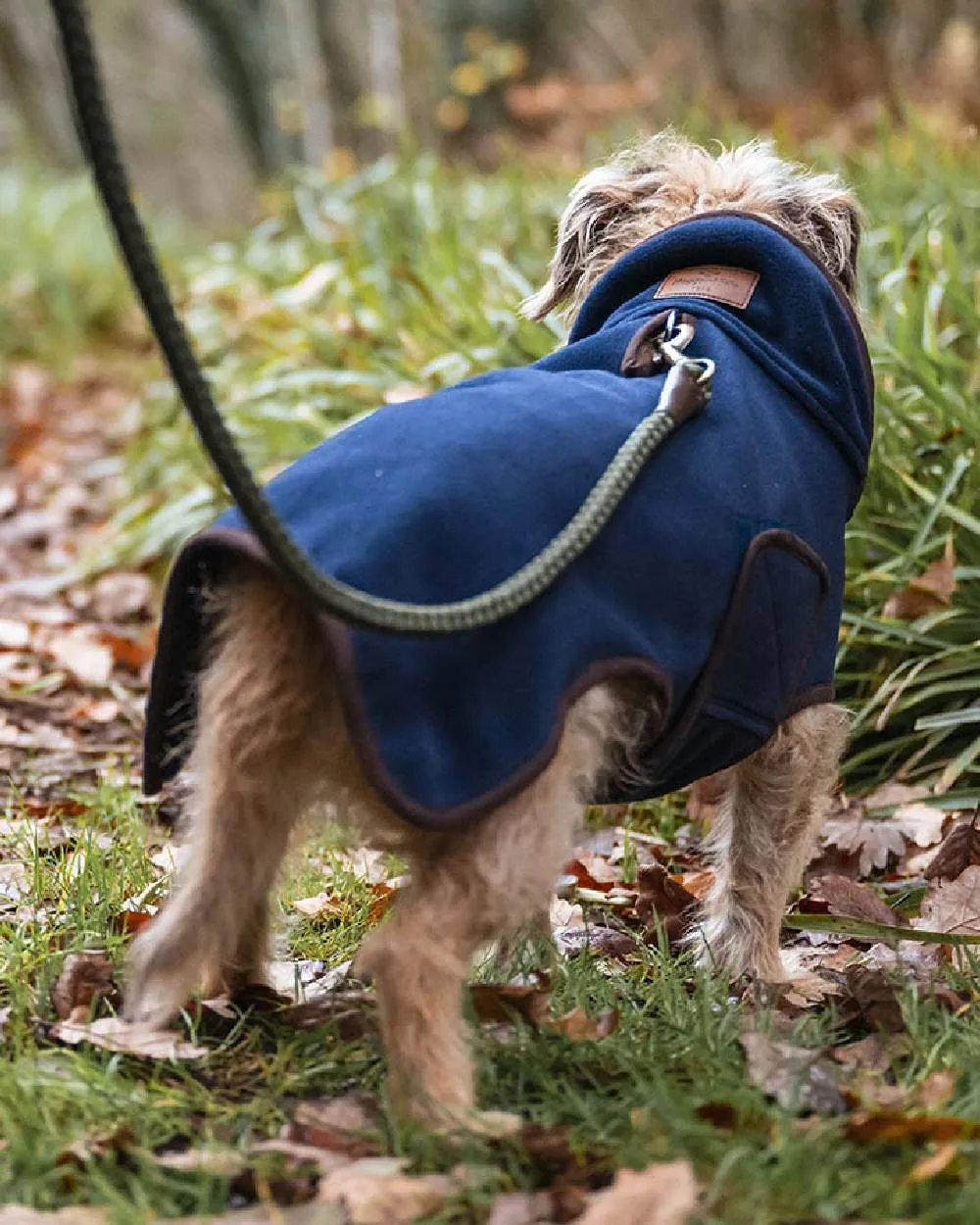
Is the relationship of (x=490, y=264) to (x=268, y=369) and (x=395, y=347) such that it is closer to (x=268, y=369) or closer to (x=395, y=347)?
(x=395, y=347)

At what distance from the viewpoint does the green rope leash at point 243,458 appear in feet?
5.32

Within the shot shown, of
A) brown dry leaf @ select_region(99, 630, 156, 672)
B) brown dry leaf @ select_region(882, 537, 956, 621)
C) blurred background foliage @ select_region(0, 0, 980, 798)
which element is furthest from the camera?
brown dry leaf @ select_region(99, 630, 156, 672)

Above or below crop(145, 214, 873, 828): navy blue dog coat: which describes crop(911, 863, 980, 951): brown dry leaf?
below

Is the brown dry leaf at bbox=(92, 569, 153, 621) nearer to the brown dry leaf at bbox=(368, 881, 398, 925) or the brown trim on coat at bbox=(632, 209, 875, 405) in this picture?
the brown dry leaf at bbox=(368, 881, 398, 925)

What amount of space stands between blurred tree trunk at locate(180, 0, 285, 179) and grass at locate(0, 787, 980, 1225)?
14.6 meters

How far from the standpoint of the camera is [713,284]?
2793mm

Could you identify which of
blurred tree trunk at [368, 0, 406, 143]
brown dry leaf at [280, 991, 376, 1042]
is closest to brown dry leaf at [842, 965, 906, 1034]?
brown dry leaf at [280, 991, 376, 1042]

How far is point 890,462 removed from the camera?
411 cm

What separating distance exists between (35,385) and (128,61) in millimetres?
18610

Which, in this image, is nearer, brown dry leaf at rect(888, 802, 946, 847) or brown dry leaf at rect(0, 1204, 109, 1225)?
brown dry leaf at rect(0, 1204, 109, 1225)

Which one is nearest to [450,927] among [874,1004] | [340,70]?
[874,1004]

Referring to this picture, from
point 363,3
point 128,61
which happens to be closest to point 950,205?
point 363,3

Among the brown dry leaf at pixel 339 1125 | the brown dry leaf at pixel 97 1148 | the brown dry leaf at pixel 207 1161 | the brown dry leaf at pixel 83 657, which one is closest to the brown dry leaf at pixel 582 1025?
the brown dry leaf at pixel 339 1125

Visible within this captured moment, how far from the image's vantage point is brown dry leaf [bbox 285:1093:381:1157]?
207 cm
